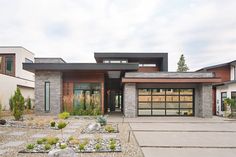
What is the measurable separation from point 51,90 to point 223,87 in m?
13.9

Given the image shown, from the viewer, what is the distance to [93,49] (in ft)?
98.4

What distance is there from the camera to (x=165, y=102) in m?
19.8

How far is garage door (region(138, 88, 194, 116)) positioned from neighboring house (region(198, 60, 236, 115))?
2811 mm

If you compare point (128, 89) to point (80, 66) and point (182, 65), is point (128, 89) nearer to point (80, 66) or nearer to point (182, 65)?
point (80, 66)

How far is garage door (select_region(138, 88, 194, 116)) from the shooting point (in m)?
19.8

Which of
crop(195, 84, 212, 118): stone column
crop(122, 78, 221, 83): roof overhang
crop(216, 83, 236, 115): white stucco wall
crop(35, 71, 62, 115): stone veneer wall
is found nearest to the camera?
crop(122, 78, 221, 83): roof overhang

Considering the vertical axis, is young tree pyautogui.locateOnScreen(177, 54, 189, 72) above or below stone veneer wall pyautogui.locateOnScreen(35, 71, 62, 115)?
above

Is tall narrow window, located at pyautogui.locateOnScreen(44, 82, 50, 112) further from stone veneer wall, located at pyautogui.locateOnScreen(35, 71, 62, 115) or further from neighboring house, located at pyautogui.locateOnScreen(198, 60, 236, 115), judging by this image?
neighboring house, located at pyautogui.locateOnScreen(198, 60, 236, 115)

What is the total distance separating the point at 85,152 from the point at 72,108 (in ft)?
43.8

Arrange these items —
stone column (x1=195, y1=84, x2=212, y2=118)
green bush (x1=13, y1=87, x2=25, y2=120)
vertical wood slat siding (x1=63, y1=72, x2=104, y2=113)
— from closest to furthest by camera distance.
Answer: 1. green bush (x1=13, y1=87, x2=25, y2=120)
2. stone column (x1=195, y1=84, x2=212, y2=118)
3. vertical wood slat siding (x1=63, y1=72, x2=104, y2=113)

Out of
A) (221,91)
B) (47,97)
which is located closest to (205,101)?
(221,91)

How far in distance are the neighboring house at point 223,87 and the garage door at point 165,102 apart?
9.22ft

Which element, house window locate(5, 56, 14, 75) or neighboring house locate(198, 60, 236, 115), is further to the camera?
house window locate(5, 56, 14, 75)

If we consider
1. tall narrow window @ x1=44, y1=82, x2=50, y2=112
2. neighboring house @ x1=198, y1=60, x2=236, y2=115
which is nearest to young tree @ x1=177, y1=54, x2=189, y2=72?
neighboring house @ x1=198, y1=60, x2=236, y2=115
